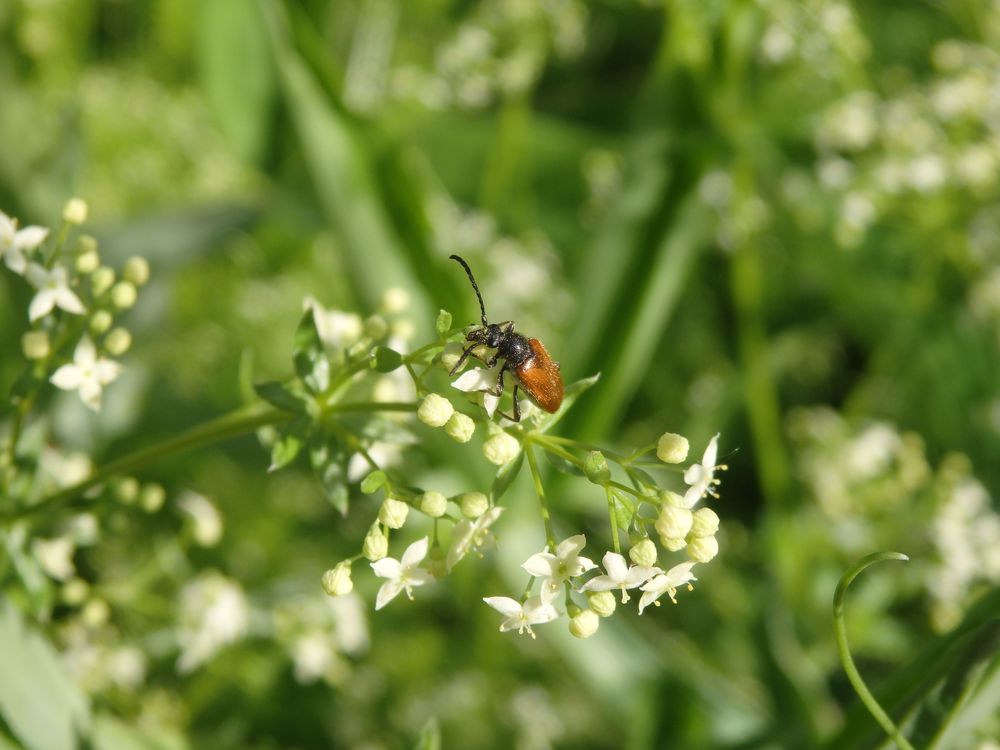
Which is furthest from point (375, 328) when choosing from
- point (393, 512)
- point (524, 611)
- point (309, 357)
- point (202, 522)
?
point (202, 522)

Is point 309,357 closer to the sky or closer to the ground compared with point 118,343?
closer to the sky

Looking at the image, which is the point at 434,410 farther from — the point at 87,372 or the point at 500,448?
the point at 87,372

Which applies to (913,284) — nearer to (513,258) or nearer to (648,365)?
(648,365)

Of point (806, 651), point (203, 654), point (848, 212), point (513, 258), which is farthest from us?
point (513, 258)

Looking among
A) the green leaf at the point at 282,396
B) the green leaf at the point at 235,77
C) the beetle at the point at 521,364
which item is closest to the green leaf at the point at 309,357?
the green leaf at the point at 282,396

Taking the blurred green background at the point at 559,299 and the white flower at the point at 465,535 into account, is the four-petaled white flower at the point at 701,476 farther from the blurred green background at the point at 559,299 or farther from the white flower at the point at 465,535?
the blurred green background at the point at 559,299

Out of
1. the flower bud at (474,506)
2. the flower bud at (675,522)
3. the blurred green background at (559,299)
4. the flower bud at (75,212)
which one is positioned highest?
the flower bud at (75,212)

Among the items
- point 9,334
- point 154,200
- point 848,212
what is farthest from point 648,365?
point 9,334
